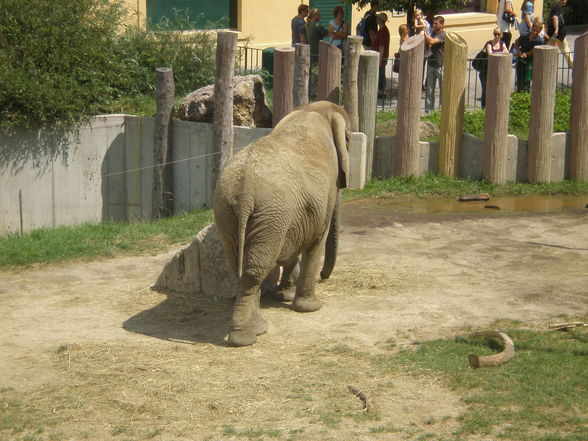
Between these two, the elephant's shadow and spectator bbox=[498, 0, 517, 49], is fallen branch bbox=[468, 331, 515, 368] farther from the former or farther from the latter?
spectator bbox=[498, 0, 517, 49]

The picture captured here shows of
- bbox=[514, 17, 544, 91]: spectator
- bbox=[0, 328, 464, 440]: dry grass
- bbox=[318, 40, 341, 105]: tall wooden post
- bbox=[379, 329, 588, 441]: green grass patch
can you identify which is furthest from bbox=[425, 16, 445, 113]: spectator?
bbox=[0, 328, 464, 440]: dry grass

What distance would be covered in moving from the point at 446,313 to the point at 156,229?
407cm

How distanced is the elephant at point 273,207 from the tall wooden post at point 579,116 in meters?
6.42

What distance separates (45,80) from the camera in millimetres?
13523

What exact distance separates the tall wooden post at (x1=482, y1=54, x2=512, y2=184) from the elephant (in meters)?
5.36

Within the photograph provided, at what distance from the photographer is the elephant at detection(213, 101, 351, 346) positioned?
7.70 metres

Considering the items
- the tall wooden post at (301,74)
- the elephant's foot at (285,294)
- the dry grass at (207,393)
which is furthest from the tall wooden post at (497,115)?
the dry grass at (207,393)

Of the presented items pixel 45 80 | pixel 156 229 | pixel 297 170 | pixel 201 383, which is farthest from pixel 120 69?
pixel 201 383

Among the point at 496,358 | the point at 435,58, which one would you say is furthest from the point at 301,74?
the point at 496,358

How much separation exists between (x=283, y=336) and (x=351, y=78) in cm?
549

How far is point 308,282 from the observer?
8.74m

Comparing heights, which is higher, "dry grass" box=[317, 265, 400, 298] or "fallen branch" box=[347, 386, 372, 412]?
"dry grass" box=[317, 265, 400, 298]

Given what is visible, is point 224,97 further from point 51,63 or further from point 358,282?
point 358,282

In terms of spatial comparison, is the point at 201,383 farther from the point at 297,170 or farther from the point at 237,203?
the point at 297,170
